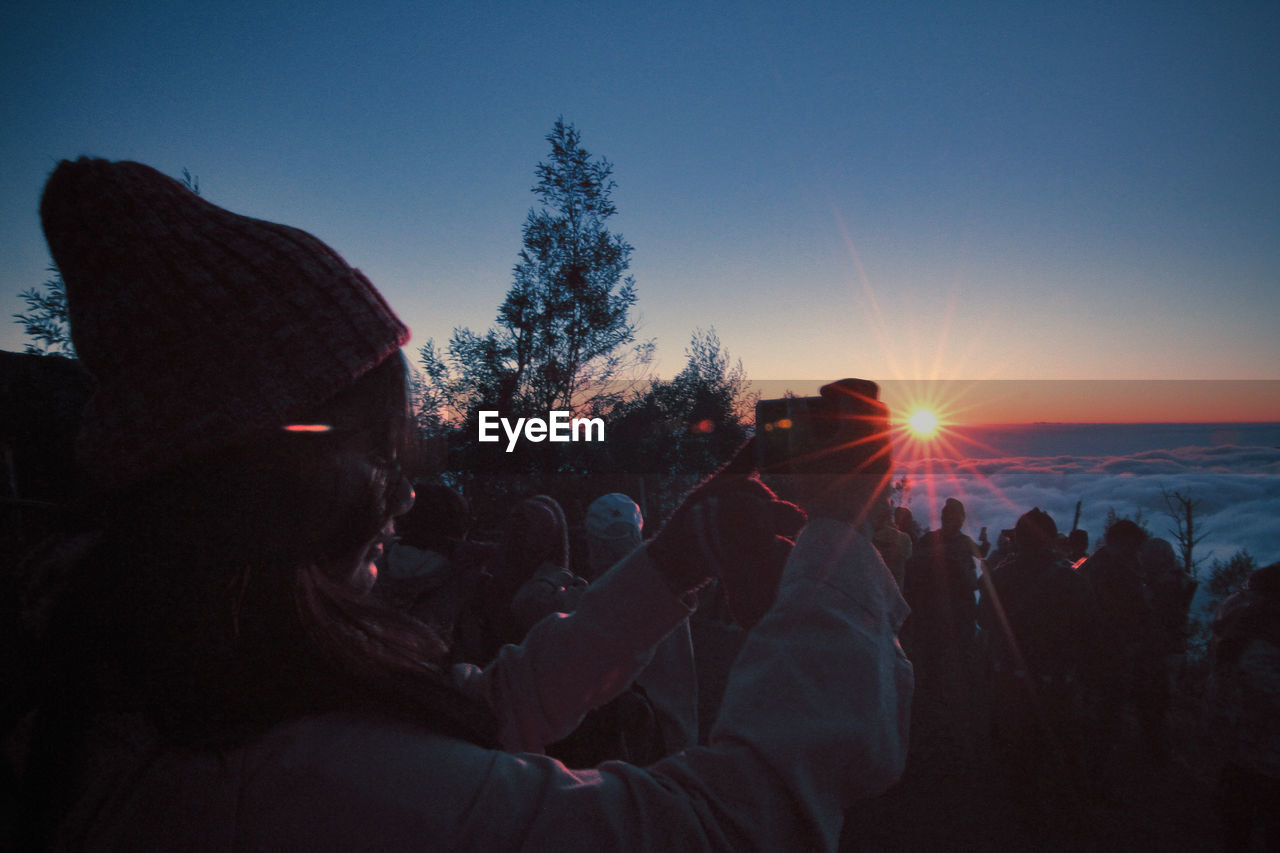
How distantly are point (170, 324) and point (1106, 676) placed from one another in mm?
7285

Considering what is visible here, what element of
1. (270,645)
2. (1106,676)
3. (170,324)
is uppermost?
(170,324)

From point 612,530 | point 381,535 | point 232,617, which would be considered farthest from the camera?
point 612,530

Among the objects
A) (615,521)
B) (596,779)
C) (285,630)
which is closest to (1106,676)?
(615,521)

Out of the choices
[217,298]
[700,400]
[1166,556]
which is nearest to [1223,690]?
[1166,556]

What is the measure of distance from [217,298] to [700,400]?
59.5 feet

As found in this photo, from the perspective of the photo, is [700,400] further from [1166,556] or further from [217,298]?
[217,298]

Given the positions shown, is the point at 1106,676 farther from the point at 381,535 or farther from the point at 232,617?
the point at 232,617

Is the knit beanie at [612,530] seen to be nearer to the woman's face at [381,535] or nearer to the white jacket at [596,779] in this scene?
the woman's face at [381,535]

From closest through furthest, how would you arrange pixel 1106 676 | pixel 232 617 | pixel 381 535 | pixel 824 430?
pixel 232 617
pixel 381 535
pixel 824 430
pixel 1106 676

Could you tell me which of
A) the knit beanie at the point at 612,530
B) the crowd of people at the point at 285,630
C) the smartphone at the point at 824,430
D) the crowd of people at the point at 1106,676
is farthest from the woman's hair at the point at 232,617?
the knit beanie at the point at 612,530

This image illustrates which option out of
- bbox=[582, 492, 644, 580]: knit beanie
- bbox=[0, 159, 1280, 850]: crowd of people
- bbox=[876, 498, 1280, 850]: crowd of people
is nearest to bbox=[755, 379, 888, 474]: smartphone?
bbox=[0, 159, 1280, 850]: crowd of people

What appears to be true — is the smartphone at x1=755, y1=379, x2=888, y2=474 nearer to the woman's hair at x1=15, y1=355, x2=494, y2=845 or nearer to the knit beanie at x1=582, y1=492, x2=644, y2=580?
the woman's hair at x1=15, y1=355, x2=494, y2=845

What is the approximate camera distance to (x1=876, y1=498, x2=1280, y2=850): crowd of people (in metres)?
3.91

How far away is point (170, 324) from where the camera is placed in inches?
33.1
